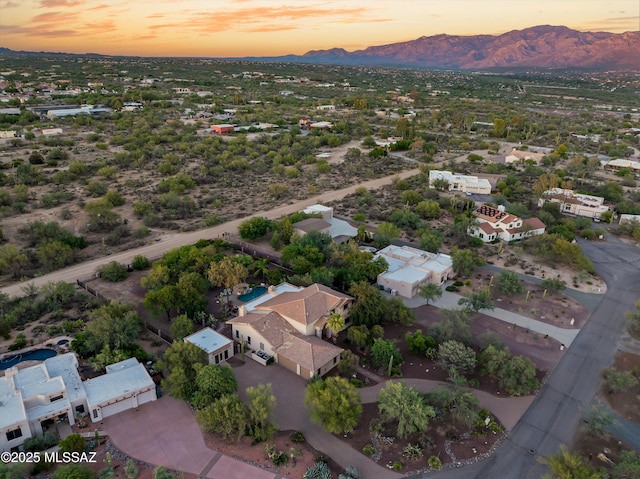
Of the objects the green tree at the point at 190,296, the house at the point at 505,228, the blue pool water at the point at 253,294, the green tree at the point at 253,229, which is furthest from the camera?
the house at the point at 505,228

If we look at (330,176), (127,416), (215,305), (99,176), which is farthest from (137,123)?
(127,416)

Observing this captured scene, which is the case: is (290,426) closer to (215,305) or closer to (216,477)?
(216,477)

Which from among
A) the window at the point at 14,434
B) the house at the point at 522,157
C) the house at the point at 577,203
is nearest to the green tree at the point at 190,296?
the window at the point at 14,434

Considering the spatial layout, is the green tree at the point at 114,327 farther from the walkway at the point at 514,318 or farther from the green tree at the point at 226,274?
the walkway at the point at 514,318

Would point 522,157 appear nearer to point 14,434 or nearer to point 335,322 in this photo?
point 335,322

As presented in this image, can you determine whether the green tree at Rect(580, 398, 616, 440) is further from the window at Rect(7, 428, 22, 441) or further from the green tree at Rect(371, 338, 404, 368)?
the window at Rect(7, 428, 22, 441)

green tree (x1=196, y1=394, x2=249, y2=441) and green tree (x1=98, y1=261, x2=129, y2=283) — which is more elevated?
green tree (x1=98, y1=261, x2=129, y2=283)

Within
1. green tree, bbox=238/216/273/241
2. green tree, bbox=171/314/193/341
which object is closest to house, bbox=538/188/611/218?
green tree, bbox=238/216/273/241
